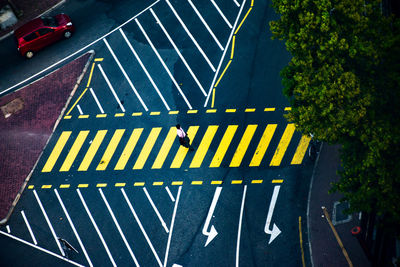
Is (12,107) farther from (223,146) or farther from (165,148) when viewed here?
(223,146)

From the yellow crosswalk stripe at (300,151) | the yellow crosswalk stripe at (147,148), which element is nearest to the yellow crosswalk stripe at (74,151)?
the yellow crosswalk stripe at (147,148)

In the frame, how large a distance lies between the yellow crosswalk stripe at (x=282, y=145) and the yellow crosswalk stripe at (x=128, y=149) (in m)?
9.54

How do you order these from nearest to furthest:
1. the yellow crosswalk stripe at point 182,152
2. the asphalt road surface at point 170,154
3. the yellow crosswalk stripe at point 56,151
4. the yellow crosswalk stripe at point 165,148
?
the asphalt road surface at point 170,154, the yellow crosswalk stripe at point 182,152, the yellow crosswalk stripe at point 165,148, the yellow crosswalk stripe at point 56,151

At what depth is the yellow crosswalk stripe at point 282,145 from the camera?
30.6 meters

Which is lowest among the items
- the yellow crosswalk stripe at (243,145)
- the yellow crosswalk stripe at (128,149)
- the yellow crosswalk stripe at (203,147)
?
the yellow crosswalk stripe at (243,145)

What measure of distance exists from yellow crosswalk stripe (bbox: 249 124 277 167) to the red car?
18.6m

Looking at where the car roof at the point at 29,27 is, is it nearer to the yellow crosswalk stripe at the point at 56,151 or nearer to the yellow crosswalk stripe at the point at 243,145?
the yellow crosswalk stripe at the point at 56,151

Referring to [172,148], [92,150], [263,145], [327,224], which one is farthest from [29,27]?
[327,224]

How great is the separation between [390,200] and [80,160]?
20.6 metres

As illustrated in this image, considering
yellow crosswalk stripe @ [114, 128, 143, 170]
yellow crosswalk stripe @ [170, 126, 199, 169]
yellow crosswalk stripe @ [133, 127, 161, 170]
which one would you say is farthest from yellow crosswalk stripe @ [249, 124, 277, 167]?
yellow crosswalk stripe @ [114, 128, 143, 170]

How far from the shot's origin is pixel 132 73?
3603 centimetres

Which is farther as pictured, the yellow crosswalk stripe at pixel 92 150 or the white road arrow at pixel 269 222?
the yellow crosswalk stripe at pixel 92 150

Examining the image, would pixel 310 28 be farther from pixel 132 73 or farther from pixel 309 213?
pixel 132 73

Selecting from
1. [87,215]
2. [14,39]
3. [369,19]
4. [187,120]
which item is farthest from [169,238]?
[14,39]
